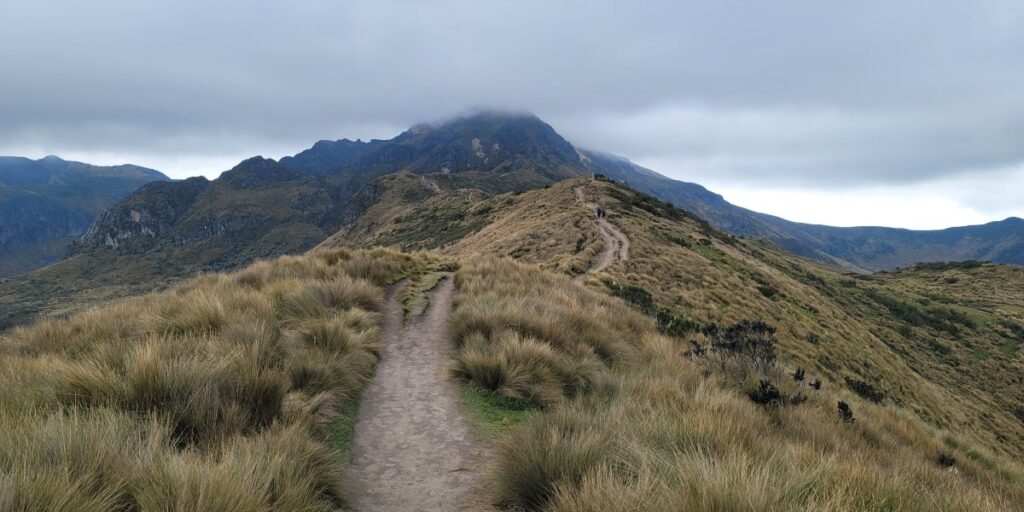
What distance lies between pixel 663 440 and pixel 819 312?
37.6 m

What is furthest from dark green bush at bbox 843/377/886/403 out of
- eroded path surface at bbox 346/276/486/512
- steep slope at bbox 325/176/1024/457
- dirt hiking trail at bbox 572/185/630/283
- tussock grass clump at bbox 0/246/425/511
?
tussock grass clump at bbox 0/246/425/511

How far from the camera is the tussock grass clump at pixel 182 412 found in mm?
2652

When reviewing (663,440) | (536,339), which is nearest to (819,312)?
(536,339)

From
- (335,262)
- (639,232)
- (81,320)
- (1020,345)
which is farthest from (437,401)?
(1020,345)

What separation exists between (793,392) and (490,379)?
5.60 m

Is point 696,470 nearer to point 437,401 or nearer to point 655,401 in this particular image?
point 655,401

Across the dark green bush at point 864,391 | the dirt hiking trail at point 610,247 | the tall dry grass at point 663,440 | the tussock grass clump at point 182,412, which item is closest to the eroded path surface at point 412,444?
the tussock grass clump at point 182,412

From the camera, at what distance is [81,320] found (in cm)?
892

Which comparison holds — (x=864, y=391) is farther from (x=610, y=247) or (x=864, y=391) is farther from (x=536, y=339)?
(x=610, y=247)

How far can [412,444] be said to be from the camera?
5.33 metres

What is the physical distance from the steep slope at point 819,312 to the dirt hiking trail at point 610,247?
552 mm

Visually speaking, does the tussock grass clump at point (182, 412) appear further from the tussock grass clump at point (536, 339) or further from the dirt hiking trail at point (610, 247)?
the dirt hiking trail at point (610, 247)

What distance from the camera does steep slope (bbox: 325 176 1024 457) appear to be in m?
23.4

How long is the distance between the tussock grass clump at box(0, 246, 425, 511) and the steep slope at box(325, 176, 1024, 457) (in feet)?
31.5
